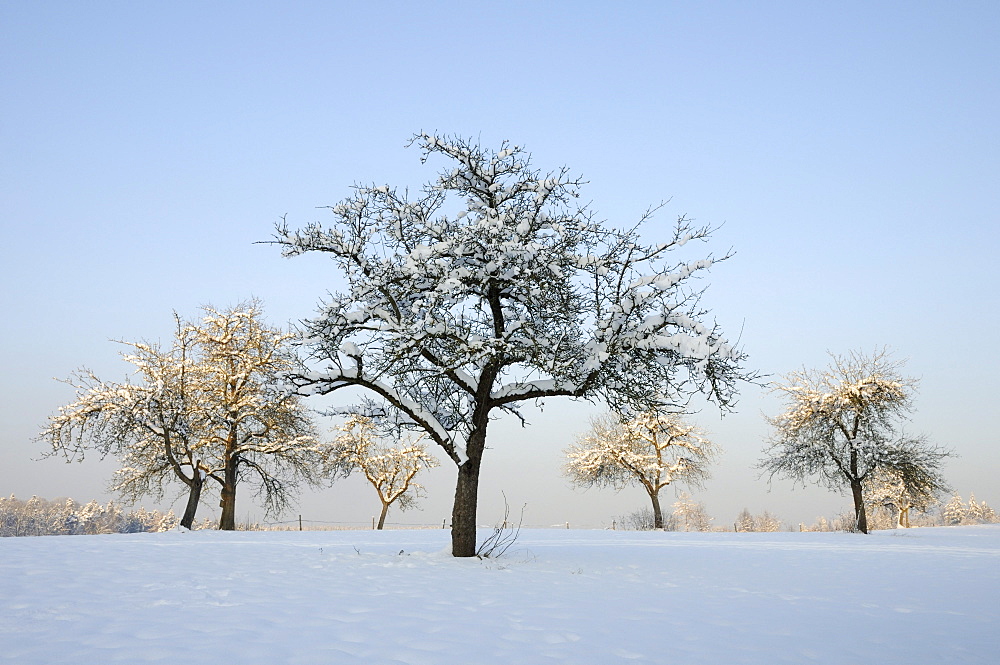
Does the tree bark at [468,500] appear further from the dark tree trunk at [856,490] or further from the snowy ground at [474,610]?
the dark tree trunk at [856,490]

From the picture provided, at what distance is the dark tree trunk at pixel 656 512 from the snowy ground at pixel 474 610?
25.0 meters

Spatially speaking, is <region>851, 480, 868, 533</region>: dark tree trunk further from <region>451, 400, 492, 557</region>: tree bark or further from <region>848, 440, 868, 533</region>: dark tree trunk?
<region>451, 400, 492, 557</region>: tree bark

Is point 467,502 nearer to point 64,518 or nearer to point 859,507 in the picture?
point 859,507

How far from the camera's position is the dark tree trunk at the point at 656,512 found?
1428 inches

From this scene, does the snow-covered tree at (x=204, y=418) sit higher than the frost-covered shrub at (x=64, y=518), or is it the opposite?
the snow-covered tree at (x=204, y=418)

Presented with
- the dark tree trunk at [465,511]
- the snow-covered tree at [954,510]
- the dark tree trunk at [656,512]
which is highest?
the dark tree trunk at [465,511]

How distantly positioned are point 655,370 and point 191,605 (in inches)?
361

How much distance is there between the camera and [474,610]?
6.89 metres

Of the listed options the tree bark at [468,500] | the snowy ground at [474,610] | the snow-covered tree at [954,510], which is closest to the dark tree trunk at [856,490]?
the snowy ground at [474,610]

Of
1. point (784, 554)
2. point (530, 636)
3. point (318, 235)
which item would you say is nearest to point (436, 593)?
point (530, 636)

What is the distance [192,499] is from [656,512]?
83.0 feet

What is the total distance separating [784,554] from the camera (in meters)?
14.6

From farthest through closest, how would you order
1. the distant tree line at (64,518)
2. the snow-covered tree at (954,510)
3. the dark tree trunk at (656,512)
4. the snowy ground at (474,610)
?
the snow-covered tree at (954,510) → the distant tree line at (64,518) → the dark tree trunk at (656,512) → the snowy ground at (474,610)

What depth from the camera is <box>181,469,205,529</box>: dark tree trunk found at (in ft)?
80.9
